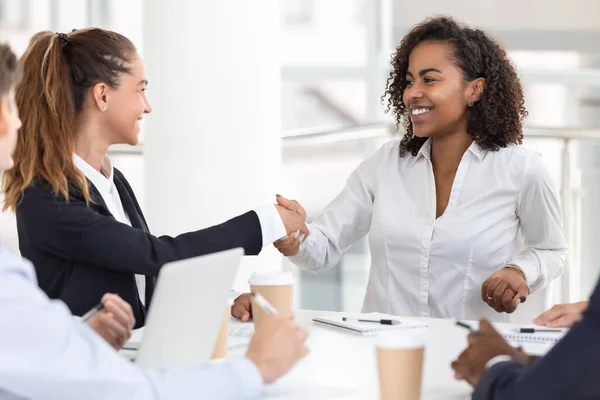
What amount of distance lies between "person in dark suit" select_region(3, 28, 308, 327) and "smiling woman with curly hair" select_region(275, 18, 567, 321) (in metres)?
0.41

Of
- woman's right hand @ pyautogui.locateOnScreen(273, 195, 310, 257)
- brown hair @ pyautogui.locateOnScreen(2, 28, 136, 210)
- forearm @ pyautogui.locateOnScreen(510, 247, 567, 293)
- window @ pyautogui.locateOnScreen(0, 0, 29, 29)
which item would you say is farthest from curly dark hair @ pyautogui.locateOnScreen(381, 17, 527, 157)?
window @ pyautogui.locateOnScreen(0, 0, 29, 29)

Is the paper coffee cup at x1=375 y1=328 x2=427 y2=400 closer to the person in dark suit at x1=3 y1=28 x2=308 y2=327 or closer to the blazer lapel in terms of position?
the person in dark suit at x1=3 y1=28 x2=308 y2=327

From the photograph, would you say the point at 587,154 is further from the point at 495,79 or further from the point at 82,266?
the point at 82,266

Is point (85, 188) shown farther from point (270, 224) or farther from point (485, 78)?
point (485, 78)

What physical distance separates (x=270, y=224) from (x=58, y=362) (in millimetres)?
1141

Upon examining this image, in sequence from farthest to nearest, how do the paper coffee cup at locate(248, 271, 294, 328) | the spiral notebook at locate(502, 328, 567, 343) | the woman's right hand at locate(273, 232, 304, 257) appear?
the woman's right hand at locate(273, 232, 304, 257) → the paper coffee cup at locate(248, 271, 294, 328) → the spiral notebook at locate(502, 328, 567, 343)

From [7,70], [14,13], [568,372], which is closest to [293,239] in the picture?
[7,70]

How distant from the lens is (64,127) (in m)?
2.02

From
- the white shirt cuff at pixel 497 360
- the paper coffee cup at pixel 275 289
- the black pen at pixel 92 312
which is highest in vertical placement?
the white shirt cuff at pixel 497 360

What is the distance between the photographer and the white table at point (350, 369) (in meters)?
1.39

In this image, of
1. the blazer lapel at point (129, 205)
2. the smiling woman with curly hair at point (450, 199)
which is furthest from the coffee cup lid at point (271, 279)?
the smiling woman with curly hair at point (450, 199)

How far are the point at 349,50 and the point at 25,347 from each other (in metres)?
6.42

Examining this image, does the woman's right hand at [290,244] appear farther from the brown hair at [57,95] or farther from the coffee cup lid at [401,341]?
the coffee cup lid at [401,341]

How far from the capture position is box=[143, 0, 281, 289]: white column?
3.38m
